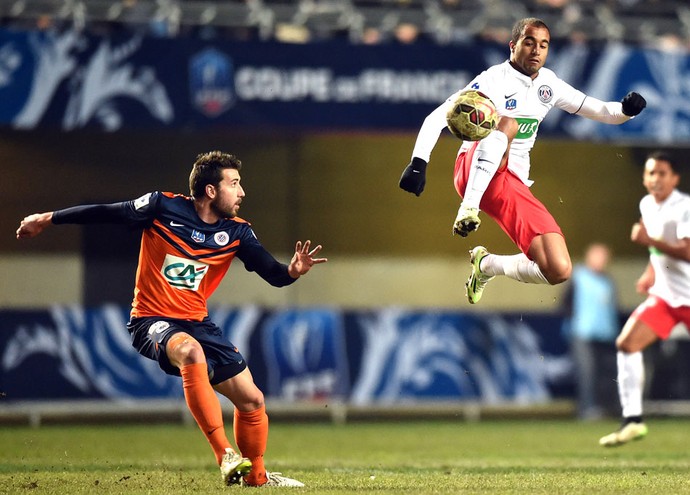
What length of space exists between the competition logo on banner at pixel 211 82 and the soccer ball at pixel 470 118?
22.6 feet

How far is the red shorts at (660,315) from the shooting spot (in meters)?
10.8

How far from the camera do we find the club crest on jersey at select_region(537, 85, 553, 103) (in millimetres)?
8797

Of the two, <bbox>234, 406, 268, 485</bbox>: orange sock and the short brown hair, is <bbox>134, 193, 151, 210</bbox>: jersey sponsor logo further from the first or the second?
<bbox>234, 406, 268, 485</bbox>: orange sock

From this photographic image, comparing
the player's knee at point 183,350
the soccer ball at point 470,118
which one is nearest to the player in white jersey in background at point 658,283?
the soccer ball at point 470,118

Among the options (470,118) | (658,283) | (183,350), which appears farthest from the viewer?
(658,283)

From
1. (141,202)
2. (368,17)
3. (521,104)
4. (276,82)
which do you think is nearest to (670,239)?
(521,104)

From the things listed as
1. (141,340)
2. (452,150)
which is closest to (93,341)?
(452,150)

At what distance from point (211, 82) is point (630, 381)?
20.5ft

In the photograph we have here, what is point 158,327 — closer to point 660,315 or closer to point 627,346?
point 627,346

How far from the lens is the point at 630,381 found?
35.4 ft

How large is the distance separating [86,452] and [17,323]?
143 inches

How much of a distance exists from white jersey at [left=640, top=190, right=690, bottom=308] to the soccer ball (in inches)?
118

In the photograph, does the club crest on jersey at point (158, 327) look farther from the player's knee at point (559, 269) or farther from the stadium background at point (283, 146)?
the stadium background at point (283, 146)

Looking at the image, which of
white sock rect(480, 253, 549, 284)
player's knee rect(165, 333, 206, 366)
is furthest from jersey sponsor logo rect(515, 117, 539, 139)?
player's knee rect(165, 333, 206, 366)
